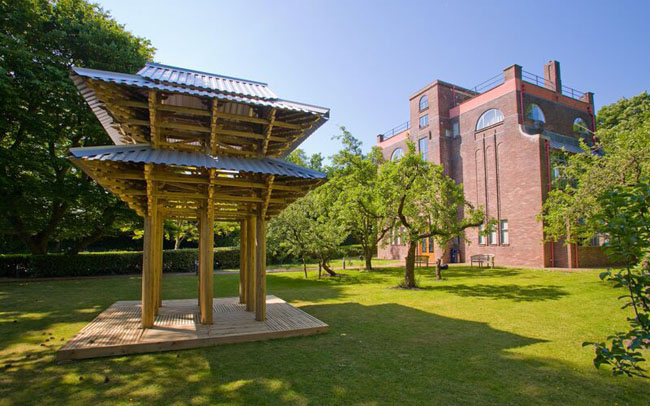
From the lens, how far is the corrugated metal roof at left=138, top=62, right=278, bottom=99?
6.86 metres

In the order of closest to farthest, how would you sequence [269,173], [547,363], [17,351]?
1. [547,363]
2. [17,351]
3. [269,173]

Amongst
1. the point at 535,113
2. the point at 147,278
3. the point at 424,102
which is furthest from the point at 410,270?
the point at 424,102

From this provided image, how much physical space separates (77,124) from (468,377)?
1992cm

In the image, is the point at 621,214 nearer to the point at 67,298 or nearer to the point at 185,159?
the point at 185,159

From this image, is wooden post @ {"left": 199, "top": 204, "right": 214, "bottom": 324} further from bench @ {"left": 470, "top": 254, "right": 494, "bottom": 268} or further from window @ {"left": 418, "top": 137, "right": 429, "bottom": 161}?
window @ {"left": 418, "top": 137, "right": 429, "bottom": 161}

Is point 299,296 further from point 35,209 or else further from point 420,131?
point 420,131

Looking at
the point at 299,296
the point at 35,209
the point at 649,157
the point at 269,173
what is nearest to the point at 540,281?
the point at 649,157

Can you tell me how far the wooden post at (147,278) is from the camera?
7133 mm

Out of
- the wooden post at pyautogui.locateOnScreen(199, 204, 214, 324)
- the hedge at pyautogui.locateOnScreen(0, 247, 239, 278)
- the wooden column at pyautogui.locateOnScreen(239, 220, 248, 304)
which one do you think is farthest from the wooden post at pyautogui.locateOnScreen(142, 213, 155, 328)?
the hedge at pyautogui.locateOnScreen(0, 247, 239, 278)

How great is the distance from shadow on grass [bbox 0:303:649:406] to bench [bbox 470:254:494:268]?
59.3 ft

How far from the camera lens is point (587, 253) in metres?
22.2

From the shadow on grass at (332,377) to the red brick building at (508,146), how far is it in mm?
13042

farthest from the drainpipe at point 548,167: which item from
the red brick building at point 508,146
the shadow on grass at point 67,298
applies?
the shadow on grass at point 67,298

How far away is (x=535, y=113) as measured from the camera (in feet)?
81.3
